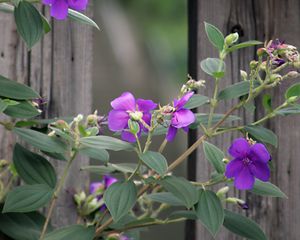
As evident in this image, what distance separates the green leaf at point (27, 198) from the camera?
4.93ft

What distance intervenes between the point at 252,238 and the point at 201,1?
0.69m

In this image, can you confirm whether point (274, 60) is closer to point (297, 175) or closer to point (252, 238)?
point (252, 238)

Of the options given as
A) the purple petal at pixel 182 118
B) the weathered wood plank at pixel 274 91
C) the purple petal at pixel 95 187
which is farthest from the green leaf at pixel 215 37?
the purple petal at pixel 95 187

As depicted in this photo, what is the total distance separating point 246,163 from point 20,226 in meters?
0.54

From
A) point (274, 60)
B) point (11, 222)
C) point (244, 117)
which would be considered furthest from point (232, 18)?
point (11, 222)

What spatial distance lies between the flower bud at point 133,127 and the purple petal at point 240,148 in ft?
0.62

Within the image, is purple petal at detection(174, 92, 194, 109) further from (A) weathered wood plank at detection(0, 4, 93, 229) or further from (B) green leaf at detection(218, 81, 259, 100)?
(A) weathered wood plank at detection(0, 4, 93, 229)

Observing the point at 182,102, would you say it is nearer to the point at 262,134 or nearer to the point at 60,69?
the point at 262,134

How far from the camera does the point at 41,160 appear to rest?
5.32ft

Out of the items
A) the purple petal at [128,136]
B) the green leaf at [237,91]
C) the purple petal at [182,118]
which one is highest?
the green leaf at [237,91]

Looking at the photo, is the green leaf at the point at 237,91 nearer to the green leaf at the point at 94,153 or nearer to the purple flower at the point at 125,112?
the purple flower at the point at 125,112

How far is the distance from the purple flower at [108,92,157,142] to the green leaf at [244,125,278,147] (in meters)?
0.20

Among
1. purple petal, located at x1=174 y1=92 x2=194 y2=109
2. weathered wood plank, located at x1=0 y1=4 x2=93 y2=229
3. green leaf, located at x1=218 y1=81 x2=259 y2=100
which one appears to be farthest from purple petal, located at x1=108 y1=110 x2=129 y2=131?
weathered wood plank, located at x1=0 y1=4 x2=93 y2=229

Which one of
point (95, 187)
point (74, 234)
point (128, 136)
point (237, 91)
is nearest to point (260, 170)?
point (237, 91)
